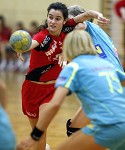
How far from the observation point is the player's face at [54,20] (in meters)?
5.63

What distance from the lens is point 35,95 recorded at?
586cm

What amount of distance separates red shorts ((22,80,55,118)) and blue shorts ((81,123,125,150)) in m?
1.91

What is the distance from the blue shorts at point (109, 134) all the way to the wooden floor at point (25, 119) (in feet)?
9.20

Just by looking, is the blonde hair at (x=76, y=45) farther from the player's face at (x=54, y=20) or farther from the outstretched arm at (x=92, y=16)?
the player's face at (x=54, y=20)

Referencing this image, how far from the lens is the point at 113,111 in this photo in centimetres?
389

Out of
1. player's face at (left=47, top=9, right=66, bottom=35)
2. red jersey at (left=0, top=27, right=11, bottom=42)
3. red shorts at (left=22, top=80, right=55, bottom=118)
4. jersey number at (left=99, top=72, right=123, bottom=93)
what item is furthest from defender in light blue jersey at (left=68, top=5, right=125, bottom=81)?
red jersey at (left=0, top=27, right=11, bottom=42)

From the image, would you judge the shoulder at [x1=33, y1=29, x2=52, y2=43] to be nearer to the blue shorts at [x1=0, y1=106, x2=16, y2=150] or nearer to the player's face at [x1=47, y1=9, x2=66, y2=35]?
the player's face at [x1=47, y1=9, x2=66, y2=35]

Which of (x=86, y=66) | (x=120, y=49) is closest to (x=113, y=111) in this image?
(x=86, y=66)

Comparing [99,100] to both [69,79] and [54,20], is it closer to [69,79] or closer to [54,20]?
[69,79]

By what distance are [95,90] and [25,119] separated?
5350 millimetres

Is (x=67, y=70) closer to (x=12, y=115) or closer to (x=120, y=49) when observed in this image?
(x=12, y=115)

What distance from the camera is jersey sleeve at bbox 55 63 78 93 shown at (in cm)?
386

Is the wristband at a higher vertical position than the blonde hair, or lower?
lower

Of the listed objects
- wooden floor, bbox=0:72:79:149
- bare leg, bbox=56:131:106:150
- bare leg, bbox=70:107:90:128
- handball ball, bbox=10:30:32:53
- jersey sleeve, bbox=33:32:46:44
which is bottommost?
wooden floor, bbox=0:72:79:149
